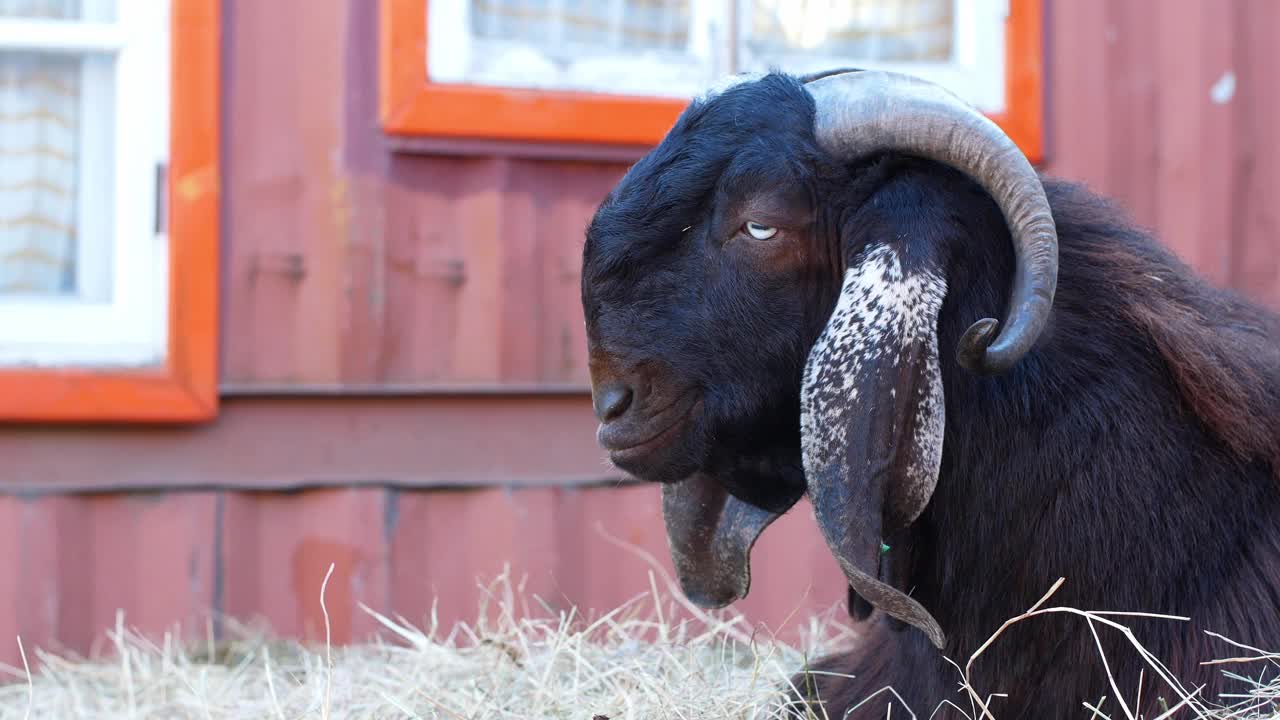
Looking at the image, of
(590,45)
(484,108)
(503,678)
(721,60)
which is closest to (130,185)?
(484,108)

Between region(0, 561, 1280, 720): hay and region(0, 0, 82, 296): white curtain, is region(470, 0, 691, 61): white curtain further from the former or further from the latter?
region(0, 561, 1280, 720): hay

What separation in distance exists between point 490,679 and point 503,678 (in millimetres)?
56

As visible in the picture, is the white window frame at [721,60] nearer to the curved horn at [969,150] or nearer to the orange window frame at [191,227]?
the orange window frame at [191,227]

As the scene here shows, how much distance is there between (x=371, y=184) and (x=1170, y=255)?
8.78 feet

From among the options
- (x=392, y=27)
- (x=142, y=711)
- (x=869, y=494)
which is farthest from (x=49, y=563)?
(x=869, y=494)

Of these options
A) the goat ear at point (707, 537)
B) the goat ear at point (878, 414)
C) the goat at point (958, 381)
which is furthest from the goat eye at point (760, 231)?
the goat ear at point (707, 537)

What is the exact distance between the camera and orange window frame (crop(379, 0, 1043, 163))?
13.5ft

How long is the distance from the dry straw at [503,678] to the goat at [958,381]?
0.06 meters

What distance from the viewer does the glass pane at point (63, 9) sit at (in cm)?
408

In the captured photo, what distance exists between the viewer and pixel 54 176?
4.14m

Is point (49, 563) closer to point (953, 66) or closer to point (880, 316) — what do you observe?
point (880, 316)

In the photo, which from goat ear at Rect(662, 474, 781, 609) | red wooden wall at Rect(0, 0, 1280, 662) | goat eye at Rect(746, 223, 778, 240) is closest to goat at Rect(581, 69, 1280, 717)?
goat eye at Rect(746, 223, 778, 240)

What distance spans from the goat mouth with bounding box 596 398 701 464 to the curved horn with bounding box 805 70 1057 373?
472 millimetres

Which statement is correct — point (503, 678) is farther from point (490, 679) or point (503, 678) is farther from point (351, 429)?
point (351, 429)
